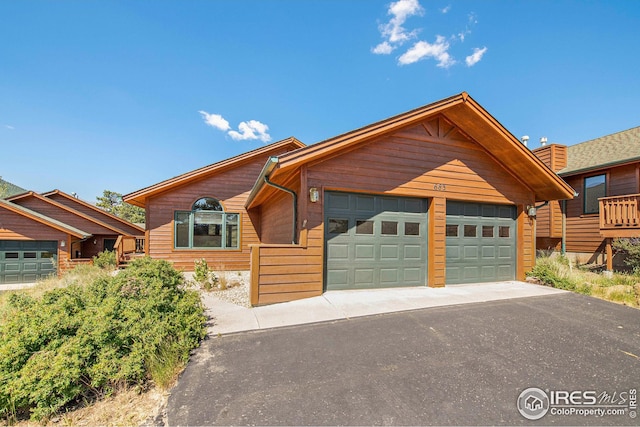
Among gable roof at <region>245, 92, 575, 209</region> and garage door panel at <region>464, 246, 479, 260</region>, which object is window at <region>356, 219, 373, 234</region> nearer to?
gable roof at <region>245, 92, 575, 209</region>

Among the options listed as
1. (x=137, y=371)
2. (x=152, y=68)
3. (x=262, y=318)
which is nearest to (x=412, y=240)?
(x=262, y=318)

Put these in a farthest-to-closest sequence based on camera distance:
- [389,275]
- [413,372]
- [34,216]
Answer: [34,216] < [389,275] < [413,372]

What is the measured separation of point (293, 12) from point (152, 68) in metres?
5.45

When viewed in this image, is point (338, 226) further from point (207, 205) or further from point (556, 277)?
point (207, 205)

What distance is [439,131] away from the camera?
6.47m

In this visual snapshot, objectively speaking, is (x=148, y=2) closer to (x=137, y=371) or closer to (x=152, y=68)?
(x=152, y=68)

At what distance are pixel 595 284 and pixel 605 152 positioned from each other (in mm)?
7021

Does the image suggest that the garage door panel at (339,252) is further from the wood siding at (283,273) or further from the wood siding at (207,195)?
the wood siding at (207,195)

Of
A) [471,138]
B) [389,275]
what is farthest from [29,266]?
[471,138]

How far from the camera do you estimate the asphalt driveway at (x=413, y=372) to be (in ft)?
6.72

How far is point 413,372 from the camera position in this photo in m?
2.64

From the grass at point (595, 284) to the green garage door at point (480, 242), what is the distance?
0.72m

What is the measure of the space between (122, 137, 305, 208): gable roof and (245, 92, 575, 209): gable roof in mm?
3562

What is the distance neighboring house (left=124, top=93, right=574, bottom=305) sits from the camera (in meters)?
5.18
